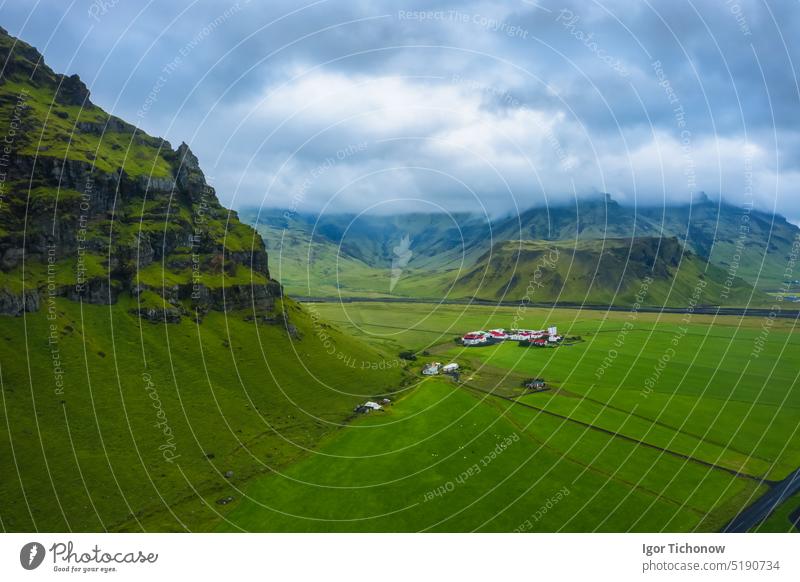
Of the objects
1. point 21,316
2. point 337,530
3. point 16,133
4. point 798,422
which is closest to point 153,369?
point 21,316

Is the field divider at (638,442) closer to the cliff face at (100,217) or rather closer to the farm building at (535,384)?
the farm building at (535,384)

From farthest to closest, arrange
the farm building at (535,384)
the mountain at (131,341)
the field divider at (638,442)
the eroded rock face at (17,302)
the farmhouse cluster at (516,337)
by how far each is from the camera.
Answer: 1. the farmhouse cluster at (516,337)
2. the farm building at (535,384)
3. the eroded rock face at (17,302)
4. the field divider at (638,442)
5. the mountain at (131,341)

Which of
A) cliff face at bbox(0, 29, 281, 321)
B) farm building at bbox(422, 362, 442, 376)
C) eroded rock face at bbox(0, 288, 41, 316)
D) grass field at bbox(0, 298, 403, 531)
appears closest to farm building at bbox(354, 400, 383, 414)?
grass field at bbox(0, 298, 403, 531)

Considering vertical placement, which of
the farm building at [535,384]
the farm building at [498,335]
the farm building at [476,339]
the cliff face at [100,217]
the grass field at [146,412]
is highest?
the cliff face at [100,217]

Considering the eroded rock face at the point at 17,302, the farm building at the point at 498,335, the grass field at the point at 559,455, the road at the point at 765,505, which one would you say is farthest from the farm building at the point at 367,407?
the farm building at the point at 498,335

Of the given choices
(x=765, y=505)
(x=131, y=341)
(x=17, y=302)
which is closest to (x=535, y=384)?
(x=765, y=505)

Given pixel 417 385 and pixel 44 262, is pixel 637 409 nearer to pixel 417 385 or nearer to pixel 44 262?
pixel 417 385

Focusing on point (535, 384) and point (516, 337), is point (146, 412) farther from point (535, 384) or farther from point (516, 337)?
point (516, 337)
